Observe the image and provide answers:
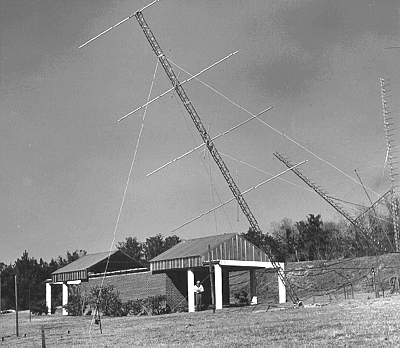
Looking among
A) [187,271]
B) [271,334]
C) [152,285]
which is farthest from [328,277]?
[271,334]

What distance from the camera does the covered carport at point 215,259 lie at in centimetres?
4266

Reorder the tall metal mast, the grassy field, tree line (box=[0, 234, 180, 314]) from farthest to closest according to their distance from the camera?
tree line (box=[0, 234, 180, 314]) → the tall metal mast → the grassy field

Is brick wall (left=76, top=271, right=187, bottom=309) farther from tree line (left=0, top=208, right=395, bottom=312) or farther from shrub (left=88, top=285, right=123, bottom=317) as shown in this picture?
tree line (left=0, top=208, right=395, bottom=312)

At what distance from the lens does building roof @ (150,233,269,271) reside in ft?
142

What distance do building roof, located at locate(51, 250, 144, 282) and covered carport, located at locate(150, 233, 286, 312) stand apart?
710cm

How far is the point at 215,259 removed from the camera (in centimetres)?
4281

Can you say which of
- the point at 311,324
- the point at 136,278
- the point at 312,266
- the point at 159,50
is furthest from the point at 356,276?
the point at 311,324

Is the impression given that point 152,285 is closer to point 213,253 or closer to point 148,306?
point 148,306

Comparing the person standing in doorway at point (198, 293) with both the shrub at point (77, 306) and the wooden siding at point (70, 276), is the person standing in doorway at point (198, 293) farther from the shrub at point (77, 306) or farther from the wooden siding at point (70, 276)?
the wooden siding at point (70, 276)

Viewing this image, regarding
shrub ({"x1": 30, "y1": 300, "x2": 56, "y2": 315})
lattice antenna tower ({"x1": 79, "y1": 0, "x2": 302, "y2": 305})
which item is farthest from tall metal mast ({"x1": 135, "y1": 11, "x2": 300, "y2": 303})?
shrub ({"x1": 30, "y1": 300, "x2": 56, "y2": 315})

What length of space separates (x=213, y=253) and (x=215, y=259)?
0.42 metres

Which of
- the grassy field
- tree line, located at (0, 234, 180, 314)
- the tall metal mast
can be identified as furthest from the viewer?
tree line, located at (0, 234, 180, 314)

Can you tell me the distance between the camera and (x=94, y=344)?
19.8m

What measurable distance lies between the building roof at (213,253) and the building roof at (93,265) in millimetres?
7253
